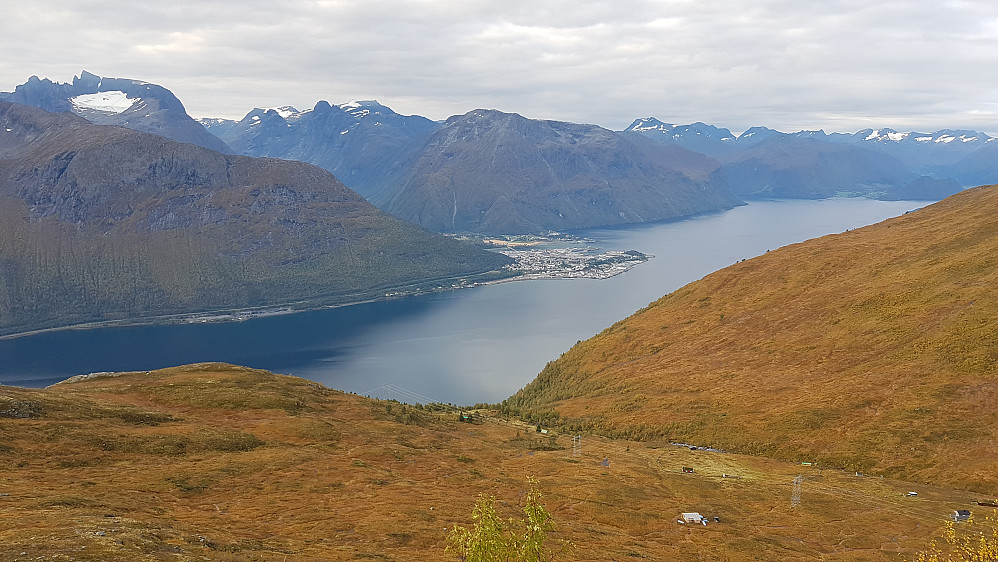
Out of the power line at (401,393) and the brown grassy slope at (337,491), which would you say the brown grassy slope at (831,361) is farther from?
the power line at (401,393)

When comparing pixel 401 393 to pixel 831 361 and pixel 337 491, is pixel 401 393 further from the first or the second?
pixel 337 491

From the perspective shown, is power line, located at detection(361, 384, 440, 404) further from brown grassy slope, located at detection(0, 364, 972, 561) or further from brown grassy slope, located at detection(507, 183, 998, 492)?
brown grassy slope, located at detection(0, 364, 972, 561)

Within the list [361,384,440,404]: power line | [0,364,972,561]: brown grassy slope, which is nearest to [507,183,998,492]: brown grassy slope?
[0,364,972,561]: brown grassy slope

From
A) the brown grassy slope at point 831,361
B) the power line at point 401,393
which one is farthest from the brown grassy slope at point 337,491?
the power line at point 401,393

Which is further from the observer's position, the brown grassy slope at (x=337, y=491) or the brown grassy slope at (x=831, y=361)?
the brown grassy slope at (x=831, y=361)

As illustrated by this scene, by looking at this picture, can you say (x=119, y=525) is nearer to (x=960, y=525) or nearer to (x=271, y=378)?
(x=271, y=378)

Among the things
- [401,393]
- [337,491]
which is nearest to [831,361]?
[337,491]
